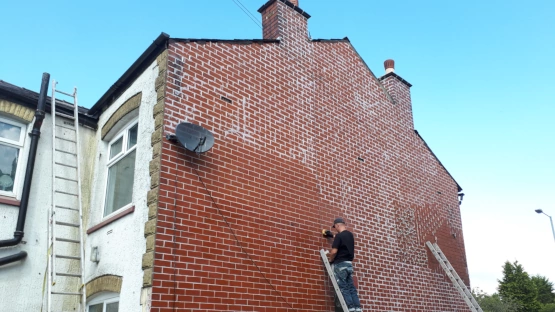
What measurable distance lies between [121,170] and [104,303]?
2104 mm

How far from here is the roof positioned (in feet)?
24.6

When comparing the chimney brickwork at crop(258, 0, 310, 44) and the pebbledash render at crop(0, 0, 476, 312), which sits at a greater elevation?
the chimney brickwork at crop(258, 0, 310, 44)

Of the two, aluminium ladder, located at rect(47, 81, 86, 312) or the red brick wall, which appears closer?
the red brick wall

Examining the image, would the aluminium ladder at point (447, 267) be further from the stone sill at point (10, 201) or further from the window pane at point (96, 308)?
the stone sill at point (10, 201)

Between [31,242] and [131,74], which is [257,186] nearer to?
[131,74]

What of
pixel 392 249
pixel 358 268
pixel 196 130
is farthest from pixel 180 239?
pixel 392 249

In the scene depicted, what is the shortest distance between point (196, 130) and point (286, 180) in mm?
1918

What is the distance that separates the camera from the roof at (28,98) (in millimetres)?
7512

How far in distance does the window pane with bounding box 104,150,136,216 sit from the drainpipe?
1.19 m

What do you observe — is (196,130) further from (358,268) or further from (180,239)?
(358,268)

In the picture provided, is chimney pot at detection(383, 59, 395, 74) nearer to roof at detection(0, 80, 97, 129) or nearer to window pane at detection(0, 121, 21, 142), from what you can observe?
roof at detection(0, 80, 97, 129)

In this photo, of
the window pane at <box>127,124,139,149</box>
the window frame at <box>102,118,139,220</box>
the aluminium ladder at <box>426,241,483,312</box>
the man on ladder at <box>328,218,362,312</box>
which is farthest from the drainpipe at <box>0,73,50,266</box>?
the aluminium ladder at <box>426,241,483,312</box>

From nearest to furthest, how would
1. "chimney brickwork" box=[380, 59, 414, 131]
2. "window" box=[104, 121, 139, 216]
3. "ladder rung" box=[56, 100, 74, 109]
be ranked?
1. "window" box=[104, 121, 139, 216]
2. "ladder rung" box=[56, 100, 74, 109]
3. "chimney brickwork" box=[380, 59, 414, 131]

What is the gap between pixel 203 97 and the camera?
682 centimetres
